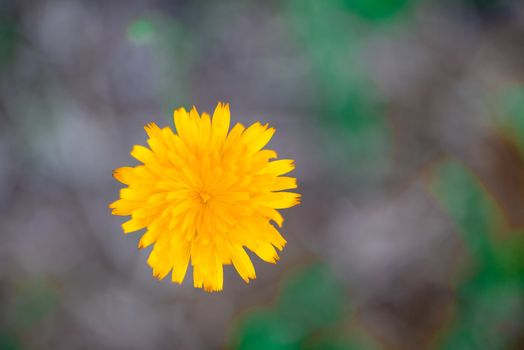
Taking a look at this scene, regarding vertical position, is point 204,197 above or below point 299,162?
below

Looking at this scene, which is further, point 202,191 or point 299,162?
point 299,162

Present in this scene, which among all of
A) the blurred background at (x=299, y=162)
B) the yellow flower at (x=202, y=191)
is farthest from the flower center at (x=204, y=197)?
the blurred background at (x=299, y=162)

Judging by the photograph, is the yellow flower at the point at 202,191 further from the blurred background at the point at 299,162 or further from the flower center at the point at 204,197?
the blurred background at the point at 299,162

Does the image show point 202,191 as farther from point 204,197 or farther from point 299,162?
point 299,162

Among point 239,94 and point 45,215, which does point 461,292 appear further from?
point 45,215

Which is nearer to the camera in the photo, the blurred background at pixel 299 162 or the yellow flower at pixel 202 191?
the yellow flower at pixel 202 191

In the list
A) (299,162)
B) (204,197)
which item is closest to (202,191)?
(204,197)

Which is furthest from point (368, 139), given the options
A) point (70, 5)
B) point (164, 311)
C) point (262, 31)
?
point (70, 5)

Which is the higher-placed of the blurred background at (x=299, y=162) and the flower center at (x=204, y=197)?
the blurred background at (x=299, y=162)
